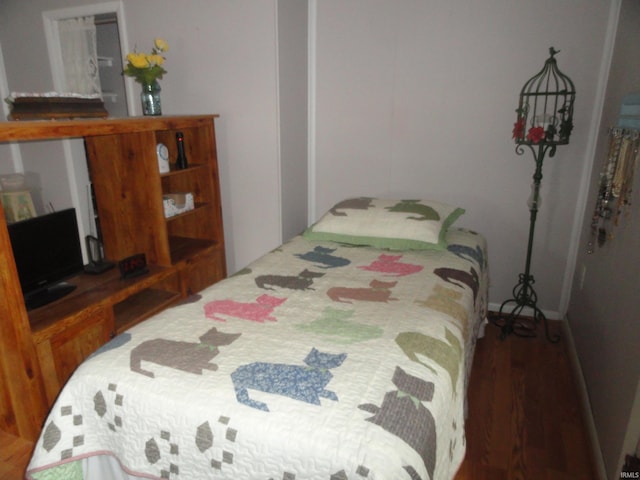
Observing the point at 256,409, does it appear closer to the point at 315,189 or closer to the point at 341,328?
the point at 341,328

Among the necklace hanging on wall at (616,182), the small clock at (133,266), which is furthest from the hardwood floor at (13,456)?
the necklace hanging on wall at (616,182)

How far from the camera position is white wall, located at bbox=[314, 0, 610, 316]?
8.23 ft

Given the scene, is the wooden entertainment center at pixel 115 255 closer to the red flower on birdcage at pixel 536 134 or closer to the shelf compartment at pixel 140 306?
the shelf compartment at pixel 140 306

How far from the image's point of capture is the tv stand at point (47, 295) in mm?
1983

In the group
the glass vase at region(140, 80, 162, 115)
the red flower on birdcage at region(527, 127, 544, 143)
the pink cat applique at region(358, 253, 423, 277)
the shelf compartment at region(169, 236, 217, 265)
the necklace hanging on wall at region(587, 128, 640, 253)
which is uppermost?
the glass vase at region(140, 80, 162, 115)

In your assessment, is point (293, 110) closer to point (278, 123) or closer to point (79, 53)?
point (278, 123)

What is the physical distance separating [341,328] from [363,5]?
88.2 inches

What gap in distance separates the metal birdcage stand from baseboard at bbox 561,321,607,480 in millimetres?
127

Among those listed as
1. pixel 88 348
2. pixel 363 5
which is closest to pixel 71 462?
pixel 88 348

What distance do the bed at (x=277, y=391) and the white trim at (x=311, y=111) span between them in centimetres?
145

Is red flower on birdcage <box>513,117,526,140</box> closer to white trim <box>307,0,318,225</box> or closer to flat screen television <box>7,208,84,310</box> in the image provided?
white trim <box>307,0,318,225</box>

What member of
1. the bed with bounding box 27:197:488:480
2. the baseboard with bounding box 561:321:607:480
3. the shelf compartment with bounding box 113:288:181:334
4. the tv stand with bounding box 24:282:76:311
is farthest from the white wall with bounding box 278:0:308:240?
the baseboard with bounding box 561:321:607:480

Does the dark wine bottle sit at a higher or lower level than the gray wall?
higher

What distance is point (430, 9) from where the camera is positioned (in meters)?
2.67
